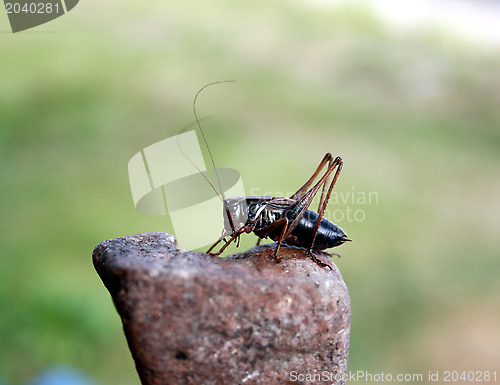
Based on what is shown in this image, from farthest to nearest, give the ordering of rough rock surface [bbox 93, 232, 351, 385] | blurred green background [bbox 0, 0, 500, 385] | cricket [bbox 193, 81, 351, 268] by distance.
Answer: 1. blurred green background [bbox 0, 0, 500, 385]
2. cricket [bbox 193, 81, 351, 268]
3. rough rock surface [bbox 93, 232, 351, 385]

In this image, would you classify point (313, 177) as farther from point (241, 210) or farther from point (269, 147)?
point (269, 147)

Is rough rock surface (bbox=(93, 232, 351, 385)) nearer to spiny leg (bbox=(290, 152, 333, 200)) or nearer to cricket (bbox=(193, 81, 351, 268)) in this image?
cricket (bbox=(193, 81, 351, 268))

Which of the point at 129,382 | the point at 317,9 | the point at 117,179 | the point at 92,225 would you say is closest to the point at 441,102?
the point at 317,9

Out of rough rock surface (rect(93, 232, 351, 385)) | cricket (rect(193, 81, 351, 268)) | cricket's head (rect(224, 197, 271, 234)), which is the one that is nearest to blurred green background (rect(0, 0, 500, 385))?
cricket (rect(193, 81, 351, 268))

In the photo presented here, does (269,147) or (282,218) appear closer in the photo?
(282,218)

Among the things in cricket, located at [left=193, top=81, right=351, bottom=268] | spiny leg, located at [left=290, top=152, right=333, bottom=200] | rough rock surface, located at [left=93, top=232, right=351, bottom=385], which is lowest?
rough rock surface, located at [left=93, top=232, right=351, bottom=385]

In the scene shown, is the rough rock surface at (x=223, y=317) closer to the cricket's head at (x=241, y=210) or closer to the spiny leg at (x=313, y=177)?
the cricket's head at (x=241, y=210)

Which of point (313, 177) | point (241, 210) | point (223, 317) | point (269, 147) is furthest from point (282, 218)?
point (269, 147)
